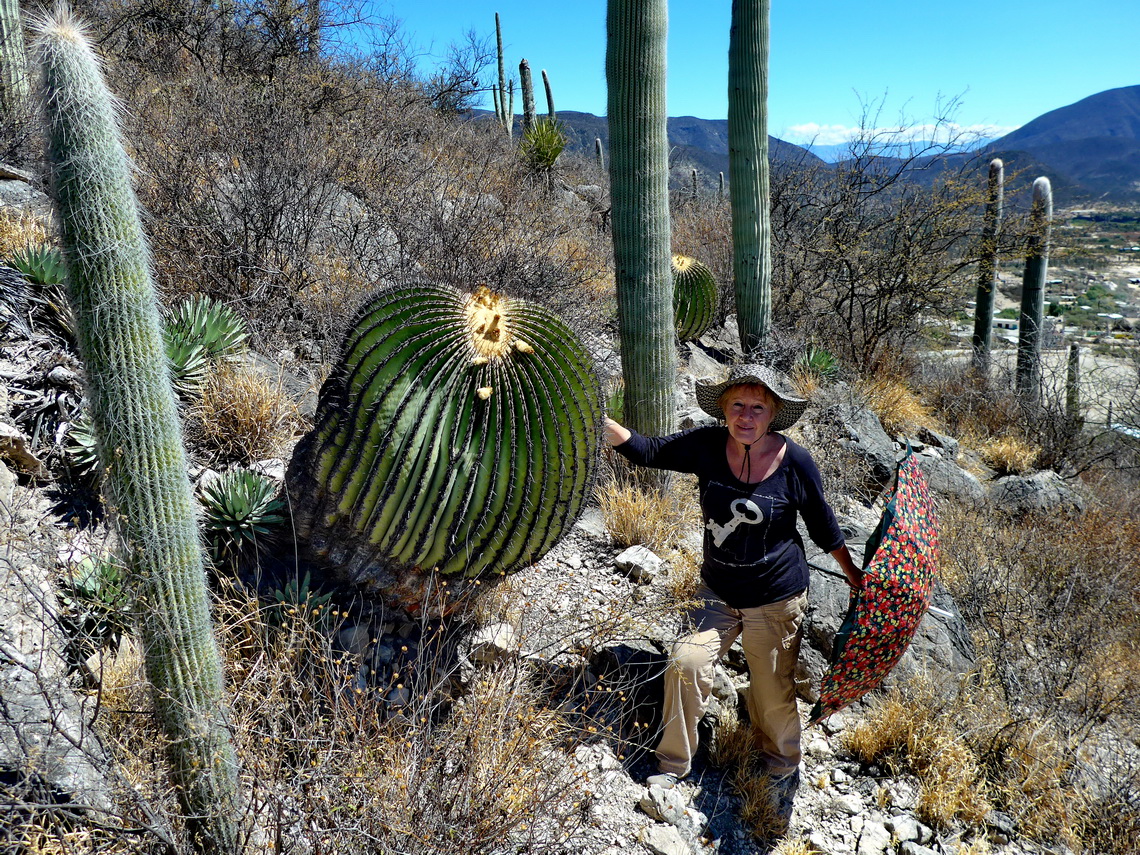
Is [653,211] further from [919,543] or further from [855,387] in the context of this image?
[855,387]

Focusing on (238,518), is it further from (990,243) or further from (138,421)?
Result: (990,243)

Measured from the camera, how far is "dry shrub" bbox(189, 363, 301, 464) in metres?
3.89

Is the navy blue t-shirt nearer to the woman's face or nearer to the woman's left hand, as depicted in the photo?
the woman's left hand

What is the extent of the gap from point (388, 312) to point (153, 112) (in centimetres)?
519

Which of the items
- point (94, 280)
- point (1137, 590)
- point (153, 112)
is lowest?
point (1137, 590)

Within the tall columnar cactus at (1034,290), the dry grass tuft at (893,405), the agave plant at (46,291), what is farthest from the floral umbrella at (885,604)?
the tall columnar cactus at (1034,290)

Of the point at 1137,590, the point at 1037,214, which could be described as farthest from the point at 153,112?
the point at 1037,214

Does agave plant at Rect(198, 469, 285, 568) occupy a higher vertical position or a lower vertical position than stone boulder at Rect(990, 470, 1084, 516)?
higher

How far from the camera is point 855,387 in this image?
834 cm

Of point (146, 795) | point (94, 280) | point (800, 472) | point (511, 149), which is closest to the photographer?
point (94, 280)

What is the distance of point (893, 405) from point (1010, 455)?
5.22 feet

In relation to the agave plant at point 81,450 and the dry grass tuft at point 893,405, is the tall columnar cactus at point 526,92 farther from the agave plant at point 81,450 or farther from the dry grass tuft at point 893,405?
the agave plant at point 81,450

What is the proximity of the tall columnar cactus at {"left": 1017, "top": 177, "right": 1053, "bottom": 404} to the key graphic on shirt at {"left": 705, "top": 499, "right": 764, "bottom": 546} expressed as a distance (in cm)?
897

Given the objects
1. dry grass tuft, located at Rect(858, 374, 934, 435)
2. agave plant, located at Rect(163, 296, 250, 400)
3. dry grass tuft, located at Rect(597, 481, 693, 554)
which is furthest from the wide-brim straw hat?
dry grass tuft, located at Rect(858, 374, 934, 435)
